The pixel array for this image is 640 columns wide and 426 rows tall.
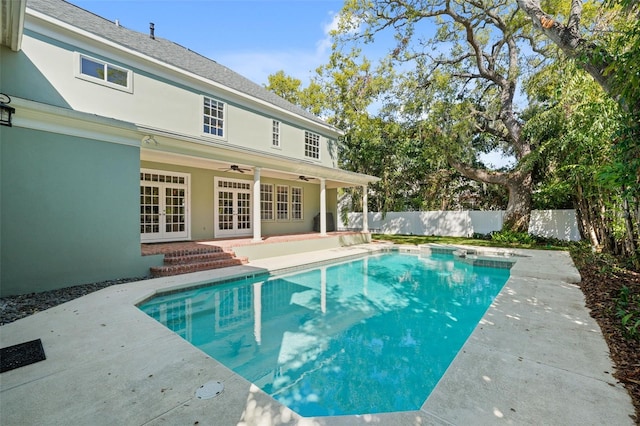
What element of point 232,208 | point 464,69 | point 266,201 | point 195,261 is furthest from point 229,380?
point 464,69

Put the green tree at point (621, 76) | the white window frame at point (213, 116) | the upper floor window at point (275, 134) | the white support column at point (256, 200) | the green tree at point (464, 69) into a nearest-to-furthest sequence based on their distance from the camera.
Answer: the green tree at point (621, 76), the white support column at point (256, 200), the white window frame at point (213, 116), the upper floor window at point (275, 134), the green tree at point (464, 69)

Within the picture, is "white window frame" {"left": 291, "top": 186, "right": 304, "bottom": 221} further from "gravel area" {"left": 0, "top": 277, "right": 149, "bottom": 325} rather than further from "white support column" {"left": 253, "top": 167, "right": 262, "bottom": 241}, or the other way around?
"gravel area" {"left": 0, "top": 277, "right": 149, "bottom": 325}

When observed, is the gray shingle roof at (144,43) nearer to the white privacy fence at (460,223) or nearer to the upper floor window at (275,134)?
the upper floor window at (275,134)

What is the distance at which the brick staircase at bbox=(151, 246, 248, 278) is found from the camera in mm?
7357

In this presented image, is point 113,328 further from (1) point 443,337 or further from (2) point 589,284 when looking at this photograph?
(2) point 589,284

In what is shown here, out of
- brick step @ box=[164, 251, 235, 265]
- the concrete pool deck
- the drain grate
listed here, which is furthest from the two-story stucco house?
the drain grate

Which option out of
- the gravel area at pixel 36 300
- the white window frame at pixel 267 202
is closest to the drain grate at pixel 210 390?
the gravel area at pixel 36 300

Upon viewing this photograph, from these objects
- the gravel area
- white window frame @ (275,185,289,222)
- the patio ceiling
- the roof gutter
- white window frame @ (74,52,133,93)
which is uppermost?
white window frame @ (74,52,133,93)

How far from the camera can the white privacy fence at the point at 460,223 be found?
14.8m

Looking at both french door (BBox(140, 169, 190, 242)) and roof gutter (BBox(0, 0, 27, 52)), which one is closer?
roof gutter (BBox(0, 0, 27, 52))

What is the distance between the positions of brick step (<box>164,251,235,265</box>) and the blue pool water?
1605 millimetres

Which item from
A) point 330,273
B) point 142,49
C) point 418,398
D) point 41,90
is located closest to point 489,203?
point 330,273

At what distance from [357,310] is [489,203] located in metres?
17.1

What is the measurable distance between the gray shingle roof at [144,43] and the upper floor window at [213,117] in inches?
32.5
